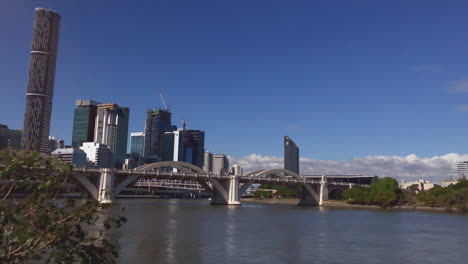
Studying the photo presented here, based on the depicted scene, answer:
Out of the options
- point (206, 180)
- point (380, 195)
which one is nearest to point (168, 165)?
point (206, 180)

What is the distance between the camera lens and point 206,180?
9944 cm

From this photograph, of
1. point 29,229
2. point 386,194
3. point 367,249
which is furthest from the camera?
point 386,194

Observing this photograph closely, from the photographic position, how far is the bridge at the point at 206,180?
8119 centimetres

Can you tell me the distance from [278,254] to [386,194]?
84751 millimetres

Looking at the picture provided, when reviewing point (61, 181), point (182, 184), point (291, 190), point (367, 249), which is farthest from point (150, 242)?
point (182, 184)

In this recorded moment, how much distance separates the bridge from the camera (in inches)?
3196

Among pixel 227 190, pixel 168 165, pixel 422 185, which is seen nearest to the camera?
pixel 168 165

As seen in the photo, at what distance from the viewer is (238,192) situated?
4013 inches

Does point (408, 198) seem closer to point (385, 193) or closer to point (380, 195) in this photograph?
point (385, 193)

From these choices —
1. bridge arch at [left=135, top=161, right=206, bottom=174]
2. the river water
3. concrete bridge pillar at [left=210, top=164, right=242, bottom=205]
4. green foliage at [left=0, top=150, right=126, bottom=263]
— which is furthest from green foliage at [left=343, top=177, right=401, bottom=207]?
green foliage at [left=0, top=150, right=126, bottom=263]

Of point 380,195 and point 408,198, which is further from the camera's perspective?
point 408,198

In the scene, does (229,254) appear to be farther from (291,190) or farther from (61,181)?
(291,190)

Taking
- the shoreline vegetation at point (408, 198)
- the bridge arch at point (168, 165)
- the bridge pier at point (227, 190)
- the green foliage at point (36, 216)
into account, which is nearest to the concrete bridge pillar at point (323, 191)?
the shoreline vegetation at point (408, 198)

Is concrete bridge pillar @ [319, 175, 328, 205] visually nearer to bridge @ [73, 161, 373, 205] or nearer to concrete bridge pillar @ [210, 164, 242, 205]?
bridge @ [73, 161, 373, 205]
